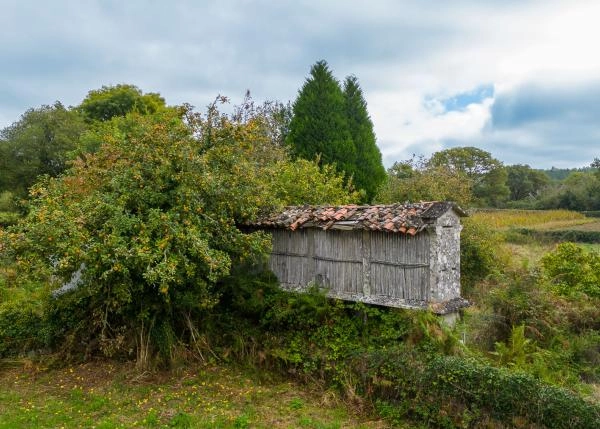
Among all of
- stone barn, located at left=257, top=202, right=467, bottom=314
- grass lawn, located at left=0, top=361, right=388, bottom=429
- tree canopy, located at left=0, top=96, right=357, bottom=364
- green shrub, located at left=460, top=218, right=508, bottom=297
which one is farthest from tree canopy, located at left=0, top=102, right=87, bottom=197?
green shrub, located at left=460, top=218, right=508, bottom=297

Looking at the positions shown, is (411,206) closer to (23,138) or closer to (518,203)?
(23,138)

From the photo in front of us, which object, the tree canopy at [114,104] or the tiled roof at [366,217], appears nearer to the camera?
the tiled roof at [366,217]

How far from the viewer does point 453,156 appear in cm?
4919

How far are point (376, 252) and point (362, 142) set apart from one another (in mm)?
15043

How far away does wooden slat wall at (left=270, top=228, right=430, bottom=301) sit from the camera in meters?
9.59

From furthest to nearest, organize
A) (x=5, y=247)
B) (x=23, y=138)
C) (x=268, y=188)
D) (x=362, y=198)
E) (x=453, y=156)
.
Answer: (x=453, y=156) → (x=23, y=138) → (x=362, y=198) → (x=268, y=188) → (x=5, y=247)

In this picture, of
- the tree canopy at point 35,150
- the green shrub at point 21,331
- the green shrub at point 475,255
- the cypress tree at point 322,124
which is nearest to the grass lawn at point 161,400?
the green shrub at point 21,331

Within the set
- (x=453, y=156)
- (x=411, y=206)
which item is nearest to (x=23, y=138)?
(x=411, y=206)

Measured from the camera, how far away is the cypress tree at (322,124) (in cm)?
2316

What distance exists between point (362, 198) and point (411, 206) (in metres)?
13.0

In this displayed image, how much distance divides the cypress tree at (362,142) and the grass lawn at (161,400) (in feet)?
49.6

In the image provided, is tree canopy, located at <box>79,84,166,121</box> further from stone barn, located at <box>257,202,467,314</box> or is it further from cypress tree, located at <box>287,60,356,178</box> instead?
stone barn, located at <box>257,202,467,314</box>

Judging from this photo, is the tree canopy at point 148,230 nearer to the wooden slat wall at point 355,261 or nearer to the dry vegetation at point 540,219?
the wooden slat wall at point 355,261

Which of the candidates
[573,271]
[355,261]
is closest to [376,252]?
[355,261]
